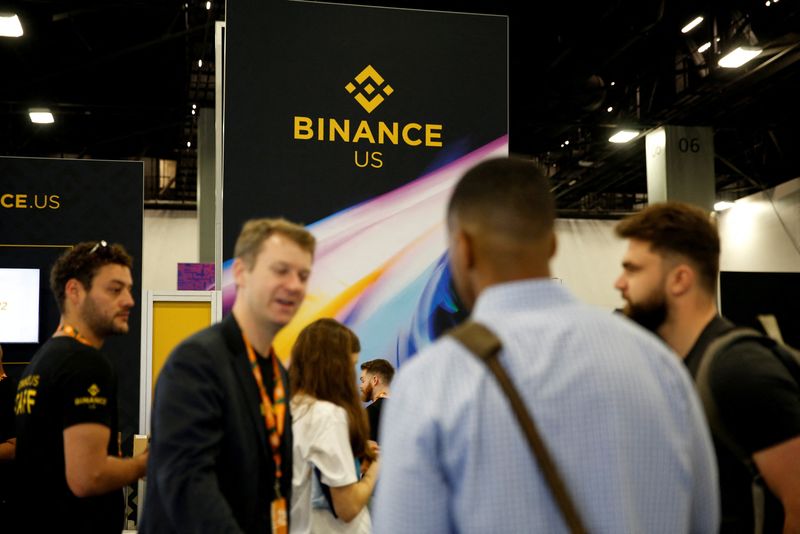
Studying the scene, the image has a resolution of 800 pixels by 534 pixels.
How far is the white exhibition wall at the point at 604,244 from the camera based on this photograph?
14070mm

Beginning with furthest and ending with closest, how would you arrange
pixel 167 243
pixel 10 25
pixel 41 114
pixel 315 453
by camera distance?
1. pixel 167 243
2. pixel 41 114
3. pixel 10 25
4. pixel 315 453

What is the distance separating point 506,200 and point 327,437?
1809mm

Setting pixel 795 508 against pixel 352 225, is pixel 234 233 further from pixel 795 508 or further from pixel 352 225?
pixel 795 508

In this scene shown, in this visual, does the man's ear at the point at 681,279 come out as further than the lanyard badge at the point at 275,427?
Yes

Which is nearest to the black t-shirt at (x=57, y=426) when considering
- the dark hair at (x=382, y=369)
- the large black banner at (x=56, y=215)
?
the dark hair at (x=382, y=369)

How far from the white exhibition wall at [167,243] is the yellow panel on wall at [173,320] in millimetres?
11371

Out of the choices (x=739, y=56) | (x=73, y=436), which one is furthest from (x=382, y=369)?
(x=739, y=56)

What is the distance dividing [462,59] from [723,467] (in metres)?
3.04

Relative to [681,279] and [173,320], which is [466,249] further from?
[173,320]

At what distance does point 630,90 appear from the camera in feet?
39.1

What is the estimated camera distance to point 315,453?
2893 millimetres

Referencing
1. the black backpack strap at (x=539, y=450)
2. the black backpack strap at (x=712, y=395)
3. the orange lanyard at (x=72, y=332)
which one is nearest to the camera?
the black backpack strap at (x=539, y=450)

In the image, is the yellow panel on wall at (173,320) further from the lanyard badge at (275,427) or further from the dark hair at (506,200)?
the dark hair at (506,200)

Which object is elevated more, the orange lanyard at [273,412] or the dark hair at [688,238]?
the dark hair at [688,238]
